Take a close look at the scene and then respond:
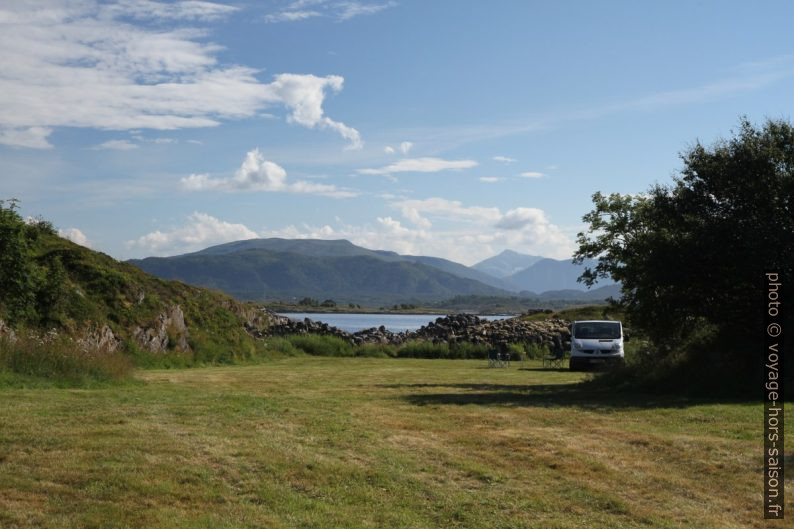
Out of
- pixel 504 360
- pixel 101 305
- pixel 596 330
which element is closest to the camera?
pixel 101 305

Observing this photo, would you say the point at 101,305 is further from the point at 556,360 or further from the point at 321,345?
the point at 556,360

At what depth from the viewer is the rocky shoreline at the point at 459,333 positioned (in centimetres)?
4351

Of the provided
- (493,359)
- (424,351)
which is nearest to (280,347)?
(424,351)

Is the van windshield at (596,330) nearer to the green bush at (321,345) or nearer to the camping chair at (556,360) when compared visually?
the camping chair at (556,360)

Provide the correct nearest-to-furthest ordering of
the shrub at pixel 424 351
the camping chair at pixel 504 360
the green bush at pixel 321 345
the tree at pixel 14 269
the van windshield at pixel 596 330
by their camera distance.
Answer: the tree at pixel 14 269, the van windshield at pixel 596 330, the camping chair at pixel 504 360, the green bush at pixel 321 345, the shrub at pixel 424 351

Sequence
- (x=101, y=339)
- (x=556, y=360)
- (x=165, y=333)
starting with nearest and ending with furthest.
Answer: (x=101, y=339), (x=165, y=333), (x=556, y=360)

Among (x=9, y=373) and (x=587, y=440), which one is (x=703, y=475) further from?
(x=9, y=373)

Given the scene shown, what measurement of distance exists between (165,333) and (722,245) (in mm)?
18274

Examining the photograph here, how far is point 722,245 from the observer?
58.2 feet

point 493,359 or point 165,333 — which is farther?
point 493,359

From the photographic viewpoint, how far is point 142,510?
24.7 feet

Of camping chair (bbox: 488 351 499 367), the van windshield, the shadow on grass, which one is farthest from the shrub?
the shadow on grass

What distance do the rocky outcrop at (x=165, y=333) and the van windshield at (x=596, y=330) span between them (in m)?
14.3

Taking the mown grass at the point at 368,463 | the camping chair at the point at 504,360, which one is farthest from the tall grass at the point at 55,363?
the camping chair at the point at 504,360
